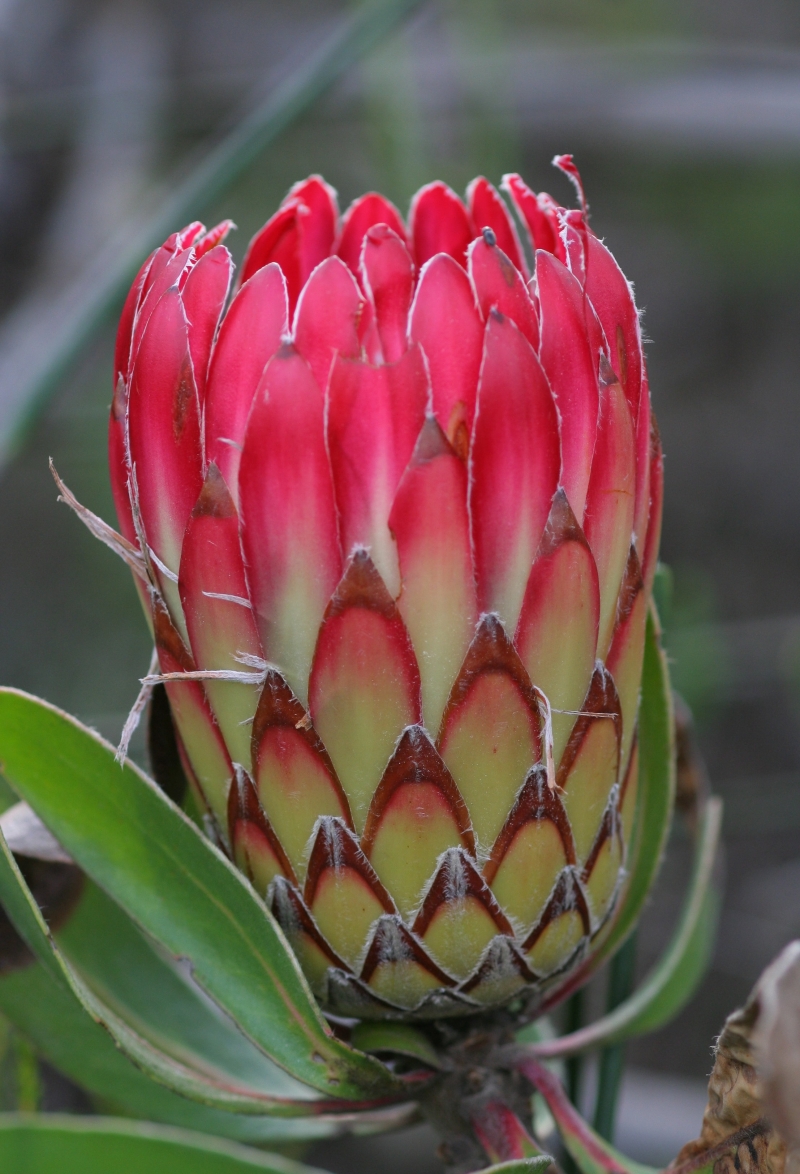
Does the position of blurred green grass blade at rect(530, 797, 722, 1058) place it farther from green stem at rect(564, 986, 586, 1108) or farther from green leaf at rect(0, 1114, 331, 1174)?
green leaf at rect(0, 1114, 331, 1174)

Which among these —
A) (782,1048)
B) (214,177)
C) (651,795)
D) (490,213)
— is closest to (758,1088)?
(782,1048)

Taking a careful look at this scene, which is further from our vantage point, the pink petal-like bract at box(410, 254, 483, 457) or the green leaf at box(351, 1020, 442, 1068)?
the green leaf at box(351, 1020, 442, 1068)

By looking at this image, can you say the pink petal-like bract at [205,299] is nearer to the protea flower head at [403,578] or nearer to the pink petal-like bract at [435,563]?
the protea flower head at [403,578]

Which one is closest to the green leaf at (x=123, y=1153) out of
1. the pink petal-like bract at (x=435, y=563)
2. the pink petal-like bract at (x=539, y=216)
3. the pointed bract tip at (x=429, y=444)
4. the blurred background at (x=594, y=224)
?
the pink petal-like bract at (x=435, y=563)

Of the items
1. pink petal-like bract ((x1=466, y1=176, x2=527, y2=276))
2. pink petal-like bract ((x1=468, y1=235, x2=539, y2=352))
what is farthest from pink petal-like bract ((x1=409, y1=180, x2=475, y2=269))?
pink petal-like bract ((x1=468, y1=235, x2=539, y2=352))

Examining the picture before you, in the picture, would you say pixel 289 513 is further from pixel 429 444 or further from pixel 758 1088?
pixel 758 1088
